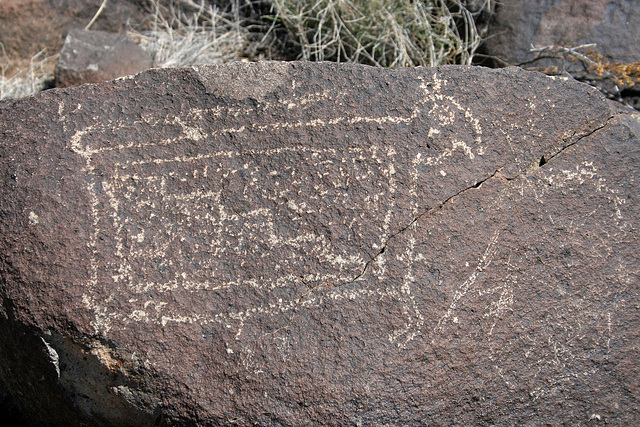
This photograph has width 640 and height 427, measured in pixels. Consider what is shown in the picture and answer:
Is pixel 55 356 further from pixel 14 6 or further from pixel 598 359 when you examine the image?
pixel 14 6

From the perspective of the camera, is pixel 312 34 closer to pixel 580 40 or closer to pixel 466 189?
pixel 580 40

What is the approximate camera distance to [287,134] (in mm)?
1568

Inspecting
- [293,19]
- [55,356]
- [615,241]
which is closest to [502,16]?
[293,19]

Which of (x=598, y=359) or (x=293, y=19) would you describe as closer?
(x=598, y=359)

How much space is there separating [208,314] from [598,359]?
104 cm

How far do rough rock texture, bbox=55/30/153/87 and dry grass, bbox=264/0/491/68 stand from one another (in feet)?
2.43

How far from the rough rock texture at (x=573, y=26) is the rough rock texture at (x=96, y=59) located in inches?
69.2

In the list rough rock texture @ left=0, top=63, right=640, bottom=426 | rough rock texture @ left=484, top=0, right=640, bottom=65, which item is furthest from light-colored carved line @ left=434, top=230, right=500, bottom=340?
rough rock texture @ left=484, top=0, right=640, bottom=65

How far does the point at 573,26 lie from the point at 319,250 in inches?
70.3

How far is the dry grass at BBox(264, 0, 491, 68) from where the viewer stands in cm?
268

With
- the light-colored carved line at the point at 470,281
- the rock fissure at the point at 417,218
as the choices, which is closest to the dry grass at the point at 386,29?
the rock fissure at the point at 417,218

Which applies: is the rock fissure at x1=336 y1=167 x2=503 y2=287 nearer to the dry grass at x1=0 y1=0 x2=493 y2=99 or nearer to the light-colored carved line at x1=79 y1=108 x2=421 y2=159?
the light-colored carved line at x1=79 y1=108 x2=421 y2=159

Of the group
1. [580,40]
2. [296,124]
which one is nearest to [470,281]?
[296,124]

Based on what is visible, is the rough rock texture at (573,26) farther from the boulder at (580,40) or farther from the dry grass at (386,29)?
the dry grass at (386,29)
